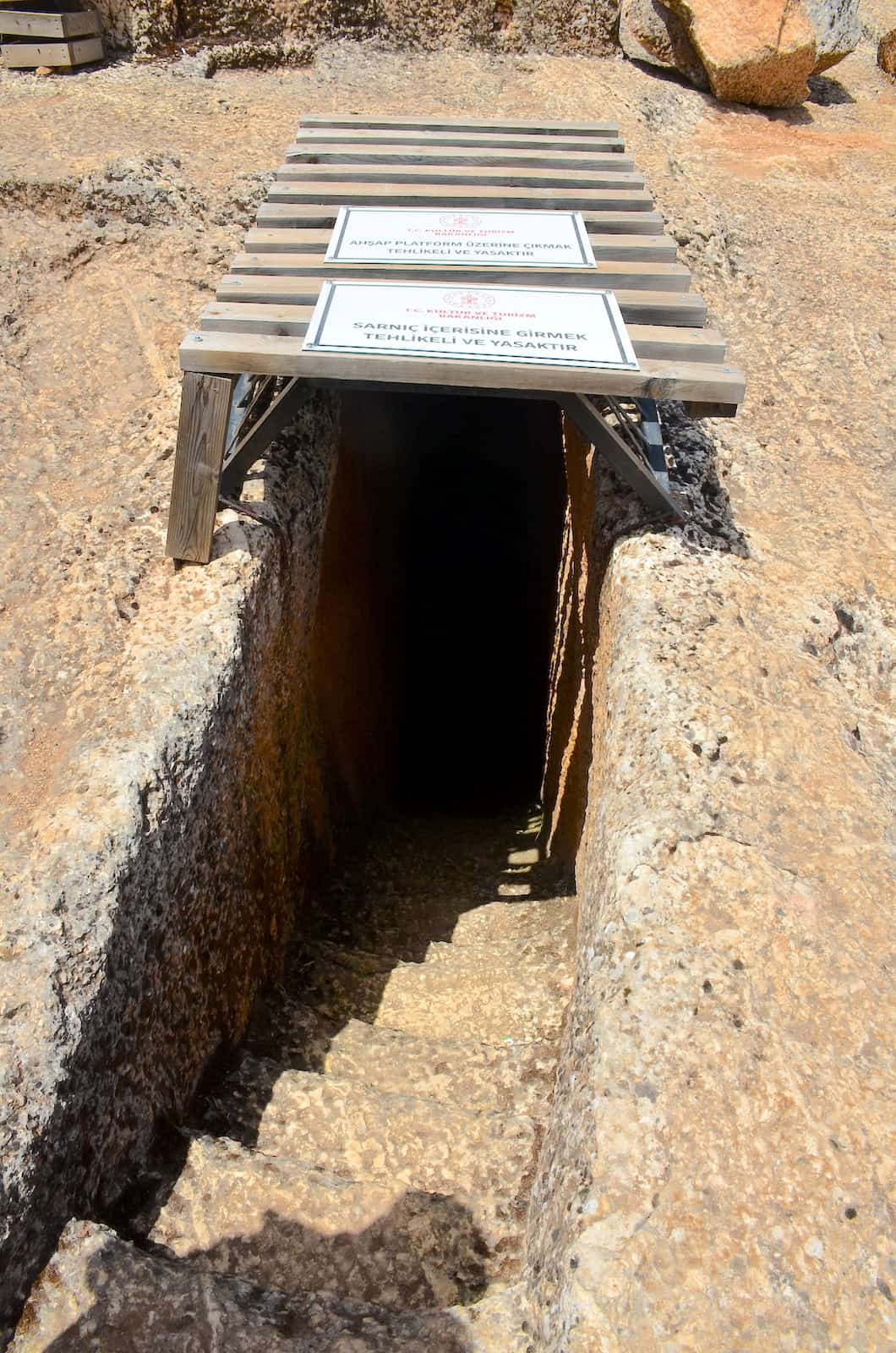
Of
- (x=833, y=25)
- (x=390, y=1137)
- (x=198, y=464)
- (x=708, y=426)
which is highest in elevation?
(x=833, y=25)

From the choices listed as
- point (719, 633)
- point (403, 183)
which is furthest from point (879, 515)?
point (403, 183)

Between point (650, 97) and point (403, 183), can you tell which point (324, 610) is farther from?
point (650, 97)

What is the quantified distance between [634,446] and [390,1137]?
287 centimetres

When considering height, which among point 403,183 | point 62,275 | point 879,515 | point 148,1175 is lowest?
point 148,1175

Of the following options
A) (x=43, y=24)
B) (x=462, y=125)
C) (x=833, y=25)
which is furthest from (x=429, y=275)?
(x=833, y=25)

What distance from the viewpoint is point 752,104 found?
782 centimetres

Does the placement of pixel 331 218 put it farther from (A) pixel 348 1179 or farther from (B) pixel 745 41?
(B) pixel 745 41

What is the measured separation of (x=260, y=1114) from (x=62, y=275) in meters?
5.22

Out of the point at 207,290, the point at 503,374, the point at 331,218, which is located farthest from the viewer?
the point at 207,290

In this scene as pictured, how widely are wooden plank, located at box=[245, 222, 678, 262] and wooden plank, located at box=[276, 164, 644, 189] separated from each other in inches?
18.6

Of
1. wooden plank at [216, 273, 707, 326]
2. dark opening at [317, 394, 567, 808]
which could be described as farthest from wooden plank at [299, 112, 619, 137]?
wooden plank at [216, 273, 707, 326]

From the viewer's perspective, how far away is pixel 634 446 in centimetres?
373

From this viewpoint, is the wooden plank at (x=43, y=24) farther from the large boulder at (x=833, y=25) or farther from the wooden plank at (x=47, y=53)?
the large boulder at (x=833, y=25)

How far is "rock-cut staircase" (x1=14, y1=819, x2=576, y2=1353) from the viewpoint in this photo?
2.13 m
